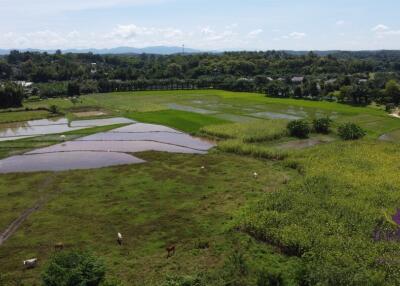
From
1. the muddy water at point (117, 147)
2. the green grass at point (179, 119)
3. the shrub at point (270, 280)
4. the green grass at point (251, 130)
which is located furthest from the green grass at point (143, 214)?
the green grass at point (179, 119)

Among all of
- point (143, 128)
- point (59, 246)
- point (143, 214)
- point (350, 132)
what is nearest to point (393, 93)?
point (350, 132)

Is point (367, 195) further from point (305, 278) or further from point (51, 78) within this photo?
point (51, 78)

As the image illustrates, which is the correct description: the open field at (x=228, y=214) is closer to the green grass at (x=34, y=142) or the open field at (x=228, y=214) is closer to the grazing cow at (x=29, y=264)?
the green grass at (x=34, y=142)

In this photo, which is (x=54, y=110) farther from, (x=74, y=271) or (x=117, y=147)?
(x=74, y=271)

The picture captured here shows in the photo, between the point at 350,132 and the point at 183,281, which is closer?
the point at 183,281

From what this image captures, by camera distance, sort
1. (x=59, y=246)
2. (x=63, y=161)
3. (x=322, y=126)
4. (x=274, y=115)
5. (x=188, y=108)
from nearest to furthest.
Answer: (x=59, y=246) < (x=63, y=161) < (x=322, y=126) < (x=274, y=115) < (x=188, y=108)

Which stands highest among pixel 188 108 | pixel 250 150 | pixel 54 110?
pixel 188 108

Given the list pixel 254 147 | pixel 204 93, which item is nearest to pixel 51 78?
pixel 204 93
